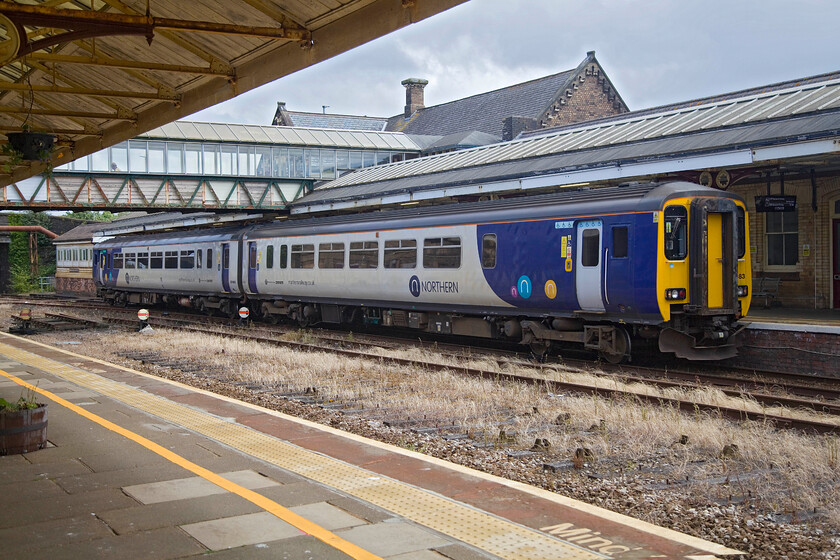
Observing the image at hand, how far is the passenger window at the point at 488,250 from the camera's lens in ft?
50.9

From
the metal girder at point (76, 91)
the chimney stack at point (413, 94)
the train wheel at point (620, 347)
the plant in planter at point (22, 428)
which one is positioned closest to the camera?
the plant in planter at point (22, 428)

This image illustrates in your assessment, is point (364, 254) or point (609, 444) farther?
point (364, 254)

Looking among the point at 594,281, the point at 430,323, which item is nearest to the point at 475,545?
the point at 594,281

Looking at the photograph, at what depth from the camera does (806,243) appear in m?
17.5

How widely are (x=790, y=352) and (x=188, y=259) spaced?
68.7 ft

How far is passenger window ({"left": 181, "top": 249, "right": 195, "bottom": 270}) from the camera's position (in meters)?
28.1

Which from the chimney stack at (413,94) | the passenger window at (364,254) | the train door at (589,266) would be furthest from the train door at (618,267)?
the chimney stack at (413,94)

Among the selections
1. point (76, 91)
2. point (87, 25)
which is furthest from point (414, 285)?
point (87, 25)

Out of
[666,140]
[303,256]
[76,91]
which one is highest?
[666,140]

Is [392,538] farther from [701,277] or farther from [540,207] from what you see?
[540,207]

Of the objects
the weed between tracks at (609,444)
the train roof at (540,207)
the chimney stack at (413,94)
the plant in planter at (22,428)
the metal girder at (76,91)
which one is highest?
the chimney stack at (413,94)

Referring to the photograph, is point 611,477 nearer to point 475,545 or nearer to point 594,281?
point 475,545

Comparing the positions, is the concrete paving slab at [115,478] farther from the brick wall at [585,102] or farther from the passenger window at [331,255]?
→ the brick wall at [585,102]

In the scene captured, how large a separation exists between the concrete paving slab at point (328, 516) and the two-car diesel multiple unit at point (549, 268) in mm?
8441
